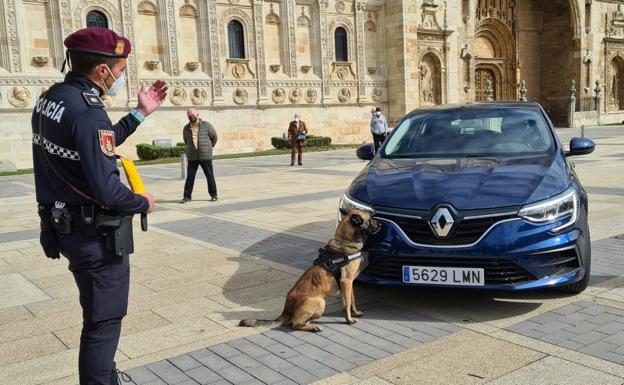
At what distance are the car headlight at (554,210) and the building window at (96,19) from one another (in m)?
22.6

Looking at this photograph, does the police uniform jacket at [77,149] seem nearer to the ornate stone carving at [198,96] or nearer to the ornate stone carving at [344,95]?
the ornate stone carving at [198,96]

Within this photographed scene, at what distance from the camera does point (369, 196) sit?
4820 mm

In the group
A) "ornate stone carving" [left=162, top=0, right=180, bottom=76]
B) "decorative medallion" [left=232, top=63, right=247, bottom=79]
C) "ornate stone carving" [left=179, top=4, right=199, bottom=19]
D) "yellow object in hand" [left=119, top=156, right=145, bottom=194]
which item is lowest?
"yellow object in hand" [left=119, top=156, right=145, bottom=194]

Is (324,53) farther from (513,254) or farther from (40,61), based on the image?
(513,254)

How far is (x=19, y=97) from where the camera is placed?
21.8 meters

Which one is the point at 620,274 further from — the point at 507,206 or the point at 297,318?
the point at 297,318

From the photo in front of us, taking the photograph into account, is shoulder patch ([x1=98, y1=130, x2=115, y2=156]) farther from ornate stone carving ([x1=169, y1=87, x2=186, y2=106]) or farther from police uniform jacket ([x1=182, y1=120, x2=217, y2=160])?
ornate stone carving ([x1=169, y1=87, x2=186, y2=106])

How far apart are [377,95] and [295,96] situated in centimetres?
536

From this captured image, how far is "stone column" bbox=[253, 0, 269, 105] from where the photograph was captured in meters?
27.6

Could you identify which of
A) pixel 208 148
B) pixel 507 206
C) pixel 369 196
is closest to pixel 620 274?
pixel 507 206

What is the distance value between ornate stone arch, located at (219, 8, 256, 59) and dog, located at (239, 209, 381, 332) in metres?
23.7

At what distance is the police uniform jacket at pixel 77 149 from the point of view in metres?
2.65

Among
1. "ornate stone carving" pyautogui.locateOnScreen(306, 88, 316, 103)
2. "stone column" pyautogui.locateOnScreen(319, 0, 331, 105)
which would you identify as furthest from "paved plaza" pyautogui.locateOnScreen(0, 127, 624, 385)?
Answer: "stone column" pyautogui.locateOnScreen(319, 0, 331, 105)

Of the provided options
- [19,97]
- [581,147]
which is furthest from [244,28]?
[581,147]
